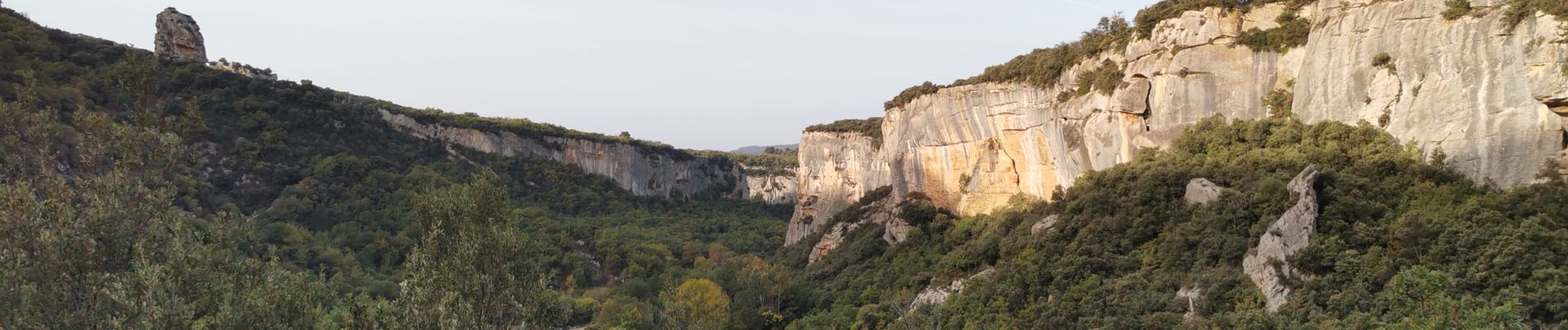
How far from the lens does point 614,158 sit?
92.4 metres

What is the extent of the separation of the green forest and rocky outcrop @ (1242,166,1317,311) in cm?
28

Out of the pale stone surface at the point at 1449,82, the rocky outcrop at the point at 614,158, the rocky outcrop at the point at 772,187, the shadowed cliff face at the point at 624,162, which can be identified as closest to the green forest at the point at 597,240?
the pale stone surface at the point at 1449,82

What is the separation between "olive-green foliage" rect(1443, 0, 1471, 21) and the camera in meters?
23.0

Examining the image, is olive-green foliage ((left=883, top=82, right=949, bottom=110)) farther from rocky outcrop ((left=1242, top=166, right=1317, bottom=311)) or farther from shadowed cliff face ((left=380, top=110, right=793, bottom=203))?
shadowed cliff face ((left=380, top=110, right=793, bottom=203))

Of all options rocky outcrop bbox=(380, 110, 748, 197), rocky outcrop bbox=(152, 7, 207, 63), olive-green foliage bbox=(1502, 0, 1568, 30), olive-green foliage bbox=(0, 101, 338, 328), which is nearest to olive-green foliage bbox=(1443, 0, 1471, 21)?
olive-green foliage bbox=(1502, 0, 1568, 30)

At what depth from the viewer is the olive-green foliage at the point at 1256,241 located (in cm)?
1866

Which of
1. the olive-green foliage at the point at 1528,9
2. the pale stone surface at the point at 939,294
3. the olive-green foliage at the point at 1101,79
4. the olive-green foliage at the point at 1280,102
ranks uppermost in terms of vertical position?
the olive-green foliage at the point at 1528,9

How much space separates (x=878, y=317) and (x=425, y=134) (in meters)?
54.7

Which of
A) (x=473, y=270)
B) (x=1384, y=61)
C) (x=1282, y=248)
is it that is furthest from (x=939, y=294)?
(x=473, y=270)

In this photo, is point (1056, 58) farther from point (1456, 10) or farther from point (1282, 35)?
point (1456, 10)

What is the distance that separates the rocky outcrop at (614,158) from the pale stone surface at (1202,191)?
62733 millimetres

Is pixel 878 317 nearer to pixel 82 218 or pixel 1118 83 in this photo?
pixel 1118 83

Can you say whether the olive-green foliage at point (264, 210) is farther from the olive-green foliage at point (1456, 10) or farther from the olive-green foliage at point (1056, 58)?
the olive-green foliage at point (1456, 10)

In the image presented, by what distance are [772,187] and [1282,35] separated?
2724 inches
